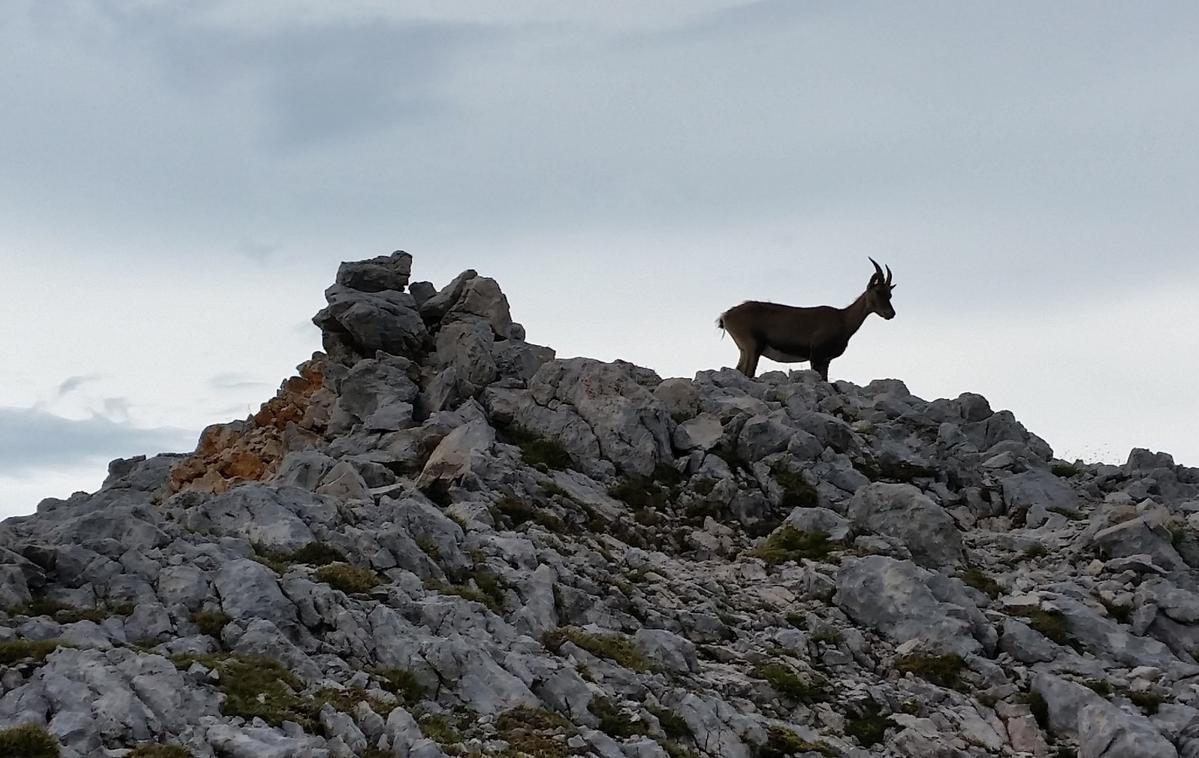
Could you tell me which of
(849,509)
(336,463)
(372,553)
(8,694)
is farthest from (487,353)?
(8,694)

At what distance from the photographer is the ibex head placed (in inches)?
1554

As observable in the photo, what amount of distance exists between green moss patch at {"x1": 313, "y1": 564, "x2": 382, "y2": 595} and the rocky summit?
4cm

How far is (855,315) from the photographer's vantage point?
129ft

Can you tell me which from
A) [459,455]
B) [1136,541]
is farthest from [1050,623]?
[459,455]

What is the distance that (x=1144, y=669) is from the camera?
20.5 metres

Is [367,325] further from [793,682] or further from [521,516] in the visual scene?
[793,682]

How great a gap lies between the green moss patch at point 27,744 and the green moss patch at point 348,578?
6069 mm

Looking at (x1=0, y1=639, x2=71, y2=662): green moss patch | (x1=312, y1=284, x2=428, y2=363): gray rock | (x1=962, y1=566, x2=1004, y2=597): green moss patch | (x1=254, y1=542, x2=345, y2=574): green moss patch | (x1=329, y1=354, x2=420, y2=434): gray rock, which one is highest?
(x1=312, y1=284, x2=428, y2=363): gray rock

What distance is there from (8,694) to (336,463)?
513 inches

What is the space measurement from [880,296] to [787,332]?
12.0 ft

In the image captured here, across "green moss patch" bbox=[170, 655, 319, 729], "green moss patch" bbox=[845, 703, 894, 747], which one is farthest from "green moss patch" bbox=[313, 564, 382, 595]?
"green moss patch" bbox=[845, 703, 894, 747]

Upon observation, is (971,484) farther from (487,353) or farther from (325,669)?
(325,669)

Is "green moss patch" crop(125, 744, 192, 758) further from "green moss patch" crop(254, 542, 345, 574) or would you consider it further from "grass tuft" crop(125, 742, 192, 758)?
"green moss patch" crop(254, 542, 345, 574)

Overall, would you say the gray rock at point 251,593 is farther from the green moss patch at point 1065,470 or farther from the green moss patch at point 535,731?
the green moss patch at point 1065,470
